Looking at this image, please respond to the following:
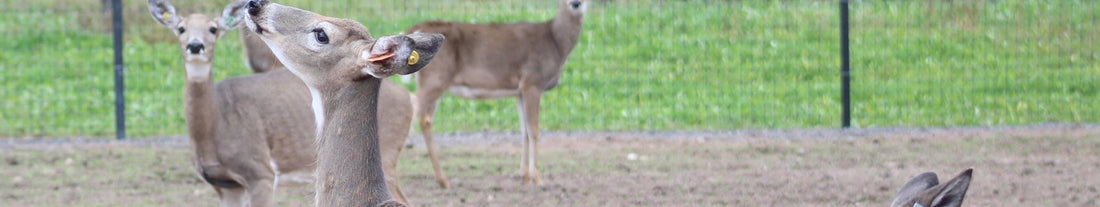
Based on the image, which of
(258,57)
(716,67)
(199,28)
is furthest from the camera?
(716,67)

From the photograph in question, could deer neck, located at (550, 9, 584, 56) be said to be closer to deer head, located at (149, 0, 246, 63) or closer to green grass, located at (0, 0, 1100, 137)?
green grass, located at (0, 0, 1100, 137)

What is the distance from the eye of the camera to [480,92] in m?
10.9

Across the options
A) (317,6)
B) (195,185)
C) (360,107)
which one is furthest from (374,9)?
(360,107)

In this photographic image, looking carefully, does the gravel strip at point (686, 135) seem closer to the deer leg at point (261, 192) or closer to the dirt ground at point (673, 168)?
the dirt ground at point (673, 168)

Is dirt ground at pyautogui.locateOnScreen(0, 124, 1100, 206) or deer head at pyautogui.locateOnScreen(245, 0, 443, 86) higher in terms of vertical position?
deer head at pyautogui.locateOnScreen(245, 0, 443, 86)

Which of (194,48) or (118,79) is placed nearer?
(194,48)

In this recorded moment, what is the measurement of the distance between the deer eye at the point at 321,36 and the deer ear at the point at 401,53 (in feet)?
1.13

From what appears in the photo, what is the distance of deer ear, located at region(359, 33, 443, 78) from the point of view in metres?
3.96

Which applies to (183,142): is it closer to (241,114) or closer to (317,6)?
(317,6)

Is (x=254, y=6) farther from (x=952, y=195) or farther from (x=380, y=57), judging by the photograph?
(x=952, y=195)

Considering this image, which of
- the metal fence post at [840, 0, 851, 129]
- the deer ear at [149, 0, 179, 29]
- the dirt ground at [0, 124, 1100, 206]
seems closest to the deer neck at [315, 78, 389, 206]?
the deer ear at [149, 0, 179, 29]

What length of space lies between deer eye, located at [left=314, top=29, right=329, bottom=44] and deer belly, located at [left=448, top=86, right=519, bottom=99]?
6.36 metres

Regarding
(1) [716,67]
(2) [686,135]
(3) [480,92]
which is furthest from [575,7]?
(1) [716,67]

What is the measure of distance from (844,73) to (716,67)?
148 centimetres
